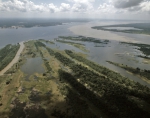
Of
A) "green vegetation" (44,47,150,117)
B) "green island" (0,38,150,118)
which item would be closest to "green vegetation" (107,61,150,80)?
"green vegetation" (44,47,150,117)

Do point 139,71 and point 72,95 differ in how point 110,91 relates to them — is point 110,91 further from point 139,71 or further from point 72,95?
point 139,71

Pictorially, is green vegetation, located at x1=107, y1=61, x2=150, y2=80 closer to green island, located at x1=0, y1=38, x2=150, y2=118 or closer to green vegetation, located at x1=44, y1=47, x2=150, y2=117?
green vegetation, located at x1=44, y1=47, x2=150, y2=117

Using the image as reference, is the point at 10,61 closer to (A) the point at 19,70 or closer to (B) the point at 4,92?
(A) the point at 19,70

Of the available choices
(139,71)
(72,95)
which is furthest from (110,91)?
(139,71)

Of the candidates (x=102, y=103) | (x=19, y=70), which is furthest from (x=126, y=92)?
(x=19, y=70)

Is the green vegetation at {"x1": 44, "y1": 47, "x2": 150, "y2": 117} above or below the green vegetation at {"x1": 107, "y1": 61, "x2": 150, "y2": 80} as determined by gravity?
above

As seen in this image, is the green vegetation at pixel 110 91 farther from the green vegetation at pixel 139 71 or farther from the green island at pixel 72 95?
the green vegetation at pixel 139 71

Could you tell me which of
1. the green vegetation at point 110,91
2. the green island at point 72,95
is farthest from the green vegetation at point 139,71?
the green island at point 72,95

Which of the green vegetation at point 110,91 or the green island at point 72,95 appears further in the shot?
the green vegetation at point 110,91
